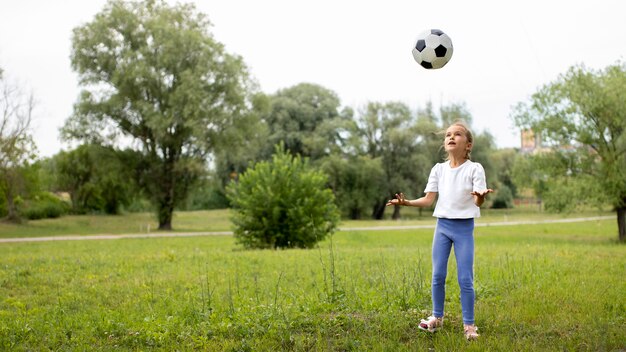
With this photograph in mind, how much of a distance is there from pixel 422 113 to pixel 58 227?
135 feet

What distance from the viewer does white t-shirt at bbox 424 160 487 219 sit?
5.69 metres

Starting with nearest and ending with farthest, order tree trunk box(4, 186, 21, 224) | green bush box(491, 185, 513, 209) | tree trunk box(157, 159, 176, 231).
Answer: tree trunk box(4, 186, 21, 224) < tree trunk box(157, 159, 176, 231) < green bush box(491, 185, 513, 209)

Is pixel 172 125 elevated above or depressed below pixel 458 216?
above

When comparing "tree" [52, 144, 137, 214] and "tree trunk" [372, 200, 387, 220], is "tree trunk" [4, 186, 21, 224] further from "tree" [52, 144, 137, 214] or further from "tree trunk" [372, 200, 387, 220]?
"tree trunk" [372, 200, 387, 220]

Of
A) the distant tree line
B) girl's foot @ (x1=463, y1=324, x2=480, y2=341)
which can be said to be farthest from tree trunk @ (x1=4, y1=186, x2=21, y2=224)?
girl's foot @ (x1=463, y1=324, x2=480, y2=341)

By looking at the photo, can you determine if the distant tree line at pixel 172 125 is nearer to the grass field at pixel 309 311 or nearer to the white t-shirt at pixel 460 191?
the grass field at pixel 309 311

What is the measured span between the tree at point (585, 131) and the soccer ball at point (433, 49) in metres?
20.5

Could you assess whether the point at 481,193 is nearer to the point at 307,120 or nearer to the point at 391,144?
the point at 391,144

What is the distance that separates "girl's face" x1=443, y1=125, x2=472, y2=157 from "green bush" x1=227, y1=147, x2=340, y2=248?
43.4 ft

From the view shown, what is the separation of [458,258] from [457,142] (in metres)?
1.18

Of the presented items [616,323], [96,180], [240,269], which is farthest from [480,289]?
[96,180]

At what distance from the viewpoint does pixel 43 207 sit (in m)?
46.8

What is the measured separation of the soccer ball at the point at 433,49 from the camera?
7.57m

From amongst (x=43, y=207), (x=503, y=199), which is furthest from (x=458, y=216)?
(x=503, y=199)
